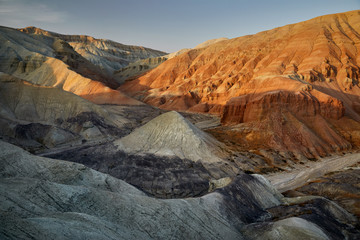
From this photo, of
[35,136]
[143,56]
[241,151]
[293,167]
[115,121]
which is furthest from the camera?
[143,56]

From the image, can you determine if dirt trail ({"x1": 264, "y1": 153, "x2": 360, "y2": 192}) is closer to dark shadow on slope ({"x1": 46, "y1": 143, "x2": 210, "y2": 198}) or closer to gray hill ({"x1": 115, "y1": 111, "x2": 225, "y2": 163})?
gray hill ({"x1": 115, "y1": 111, "x2": 225, "y2": 163})

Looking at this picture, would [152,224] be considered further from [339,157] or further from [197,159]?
[339,157]

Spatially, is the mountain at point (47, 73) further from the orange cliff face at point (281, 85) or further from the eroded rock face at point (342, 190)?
the eroded rock face at point (342, 190)

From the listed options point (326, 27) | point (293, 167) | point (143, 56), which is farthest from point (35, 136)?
point (143, 56)

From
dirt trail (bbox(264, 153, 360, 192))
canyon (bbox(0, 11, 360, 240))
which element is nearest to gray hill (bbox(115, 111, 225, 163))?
canyon (bbox(0, 11, 360, 240))

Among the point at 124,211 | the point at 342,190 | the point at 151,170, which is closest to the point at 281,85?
the point at 342,190
